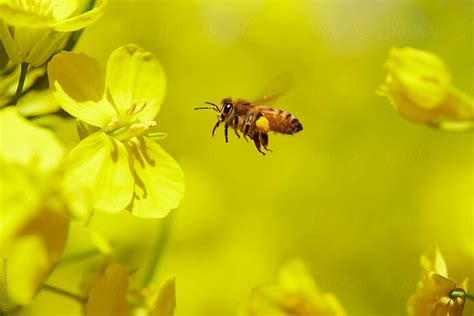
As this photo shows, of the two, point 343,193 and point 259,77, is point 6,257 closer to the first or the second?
point 343,193

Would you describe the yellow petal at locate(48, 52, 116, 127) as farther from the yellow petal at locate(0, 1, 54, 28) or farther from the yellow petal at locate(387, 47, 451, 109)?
the yellow petal at locate(387, 47, 451, 109)

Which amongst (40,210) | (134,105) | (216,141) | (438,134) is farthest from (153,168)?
(438,134)

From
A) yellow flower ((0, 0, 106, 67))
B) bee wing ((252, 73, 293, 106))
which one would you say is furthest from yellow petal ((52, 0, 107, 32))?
bee wing ((252, 73, 293, 106))

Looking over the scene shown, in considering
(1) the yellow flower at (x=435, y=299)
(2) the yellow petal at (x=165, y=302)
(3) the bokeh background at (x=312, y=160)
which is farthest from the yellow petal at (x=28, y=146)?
(3) the bokeh background at (x=312, y=160)

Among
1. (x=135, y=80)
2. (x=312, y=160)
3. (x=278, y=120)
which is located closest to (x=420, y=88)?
(x=278, y=120)

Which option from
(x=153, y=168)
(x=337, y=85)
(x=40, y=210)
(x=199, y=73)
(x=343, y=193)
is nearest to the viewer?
(x=40, y=210)

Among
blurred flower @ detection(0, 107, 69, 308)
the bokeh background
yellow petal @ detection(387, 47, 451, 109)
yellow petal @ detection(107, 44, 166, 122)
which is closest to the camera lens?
blurred flower @ detection(0, 107, 69, 308)

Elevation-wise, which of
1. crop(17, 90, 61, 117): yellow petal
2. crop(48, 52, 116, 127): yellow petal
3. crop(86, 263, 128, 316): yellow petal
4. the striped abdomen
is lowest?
crop(86, 263, 128, 316): yellow petal
